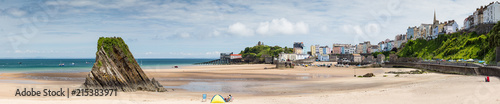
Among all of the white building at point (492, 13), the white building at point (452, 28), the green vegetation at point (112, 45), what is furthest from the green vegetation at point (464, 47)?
the green vegetation at point (112, 45)

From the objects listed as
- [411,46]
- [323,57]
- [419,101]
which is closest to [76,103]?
[419,101]

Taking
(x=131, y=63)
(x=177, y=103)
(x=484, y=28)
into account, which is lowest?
(x=177, y=103)

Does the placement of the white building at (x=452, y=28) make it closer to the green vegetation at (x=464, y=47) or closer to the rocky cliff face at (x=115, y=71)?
the green vegetation at (x=464, y=47)

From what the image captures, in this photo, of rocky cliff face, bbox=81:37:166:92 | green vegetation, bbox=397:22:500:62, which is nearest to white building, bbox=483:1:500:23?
green vegetation, bbox=397:22:500:62

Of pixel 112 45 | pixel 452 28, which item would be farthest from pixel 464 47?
pixel 112 45

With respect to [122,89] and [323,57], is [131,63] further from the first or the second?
[323,57]

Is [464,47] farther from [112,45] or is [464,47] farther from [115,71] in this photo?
[115,71]

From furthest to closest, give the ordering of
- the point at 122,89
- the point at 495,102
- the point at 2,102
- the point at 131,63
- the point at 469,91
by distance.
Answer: the point at 131,63
the point at 122,89
the point at 469,91
the point at 2,102
the point at 495,102

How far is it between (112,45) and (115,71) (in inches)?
81.8

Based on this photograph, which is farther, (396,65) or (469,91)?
(396,65)

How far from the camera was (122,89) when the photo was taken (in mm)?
22625

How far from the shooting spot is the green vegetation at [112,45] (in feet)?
76.8

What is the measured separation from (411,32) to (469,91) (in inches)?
6723

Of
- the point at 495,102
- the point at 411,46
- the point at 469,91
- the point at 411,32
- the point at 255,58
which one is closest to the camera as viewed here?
the point at 495,102
